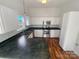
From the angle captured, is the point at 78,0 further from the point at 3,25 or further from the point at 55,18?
the point at 3,25

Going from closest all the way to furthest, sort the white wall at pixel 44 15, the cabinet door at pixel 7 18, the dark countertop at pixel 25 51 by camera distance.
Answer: the dark countertop at pixel 25 51, the cabinet door at pixel 7 18, the white wall at pixel 44 15

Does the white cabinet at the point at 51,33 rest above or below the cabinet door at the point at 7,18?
below

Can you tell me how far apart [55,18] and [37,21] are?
4.39ft

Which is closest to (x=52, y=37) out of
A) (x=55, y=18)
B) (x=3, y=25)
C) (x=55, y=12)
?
(x=55, y=18)

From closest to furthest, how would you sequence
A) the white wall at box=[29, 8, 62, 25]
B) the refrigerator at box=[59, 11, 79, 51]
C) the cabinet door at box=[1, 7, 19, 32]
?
the cabinet door at box=[1, 7, 19, 32] → the refrigerator at box=[59, 11, 79, 51] → the white wall at box=[29, 8, 62, 25]

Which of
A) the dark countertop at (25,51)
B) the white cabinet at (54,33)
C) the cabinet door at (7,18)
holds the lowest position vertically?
the white cabinet at (54,33)

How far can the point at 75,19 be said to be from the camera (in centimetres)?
272

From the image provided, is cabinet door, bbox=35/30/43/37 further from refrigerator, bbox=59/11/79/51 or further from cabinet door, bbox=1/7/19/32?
cabinet door, bbox=1/7/19/32

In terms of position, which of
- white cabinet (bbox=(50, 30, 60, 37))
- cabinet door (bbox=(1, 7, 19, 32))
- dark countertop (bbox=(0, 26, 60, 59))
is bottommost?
white cabinet (bbox=(50, 30, 60, 37))


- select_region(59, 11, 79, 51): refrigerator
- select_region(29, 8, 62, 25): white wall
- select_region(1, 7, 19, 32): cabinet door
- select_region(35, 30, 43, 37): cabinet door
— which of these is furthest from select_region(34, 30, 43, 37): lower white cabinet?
select_region(1, 7, 19, 32): cabinet door

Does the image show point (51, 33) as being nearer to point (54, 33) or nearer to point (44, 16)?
point (54, 33)

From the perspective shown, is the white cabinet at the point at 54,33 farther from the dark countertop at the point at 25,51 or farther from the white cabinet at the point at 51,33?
the dark countertop at the point at 25,51

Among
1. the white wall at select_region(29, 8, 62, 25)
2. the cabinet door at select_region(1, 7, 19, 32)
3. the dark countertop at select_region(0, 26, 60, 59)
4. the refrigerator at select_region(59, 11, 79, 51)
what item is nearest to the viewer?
the dark countertop at select_region(0, 26, 60, 59)

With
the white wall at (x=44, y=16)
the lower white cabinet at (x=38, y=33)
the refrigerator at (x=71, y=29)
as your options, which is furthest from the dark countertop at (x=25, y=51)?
the white wall at (x=44, y=16)
